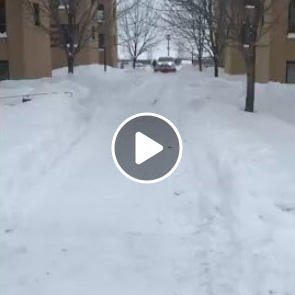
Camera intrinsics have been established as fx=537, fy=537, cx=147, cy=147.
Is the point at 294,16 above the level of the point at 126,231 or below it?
above

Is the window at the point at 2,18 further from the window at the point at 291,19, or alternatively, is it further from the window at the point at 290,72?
the window at the point at 290,72

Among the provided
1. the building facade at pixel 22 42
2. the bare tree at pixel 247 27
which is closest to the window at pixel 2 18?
the building facade at pixel 22 42

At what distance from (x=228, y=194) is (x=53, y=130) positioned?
554 centimetres

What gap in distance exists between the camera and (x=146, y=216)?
21.8 feet

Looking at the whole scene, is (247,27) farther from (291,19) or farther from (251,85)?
(291,19)

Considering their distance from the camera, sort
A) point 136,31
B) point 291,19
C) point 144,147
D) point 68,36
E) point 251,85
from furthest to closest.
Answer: point 136,31 → point 68,36 → point 291,19 → point 251,85 → point 144,147

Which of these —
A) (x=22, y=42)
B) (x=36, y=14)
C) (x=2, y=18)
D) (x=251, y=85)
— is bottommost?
(x=251, y=85)

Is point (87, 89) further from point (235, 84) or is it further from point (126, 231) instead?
point (126, 231)

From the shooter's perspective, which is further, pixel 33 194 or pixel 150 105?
pixel 150 105

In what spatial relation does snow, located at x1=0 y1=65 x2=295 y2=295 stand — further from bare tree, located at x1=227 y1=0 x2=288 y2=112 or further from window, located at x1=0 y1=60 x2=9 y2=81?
window, located at x1=0 y1=60 x2=9 y2=81

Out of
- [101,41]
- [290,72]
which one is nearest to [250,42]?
[290,72]

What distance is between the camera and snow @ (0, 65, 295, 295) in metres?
4.84

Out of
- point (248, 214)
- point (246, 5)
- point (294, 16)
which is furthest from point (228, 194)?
point (294, 16)

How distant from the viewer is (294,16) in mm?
27281
